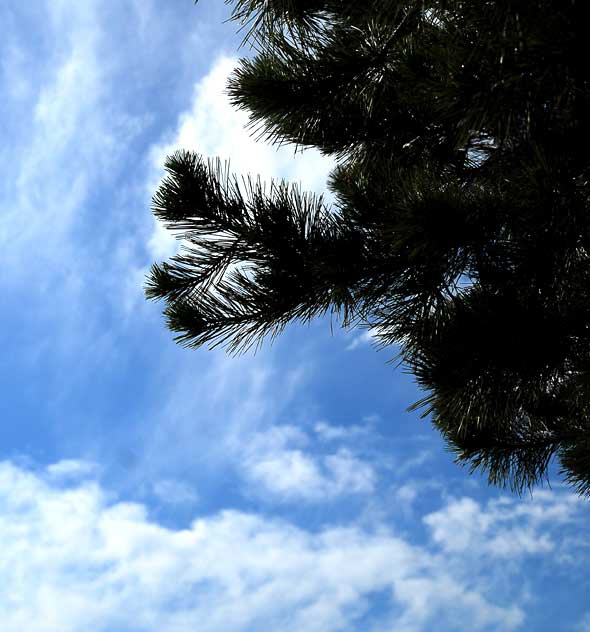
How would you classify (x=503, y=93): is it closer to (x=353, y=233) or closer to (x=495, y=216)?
(x=495, y=216)

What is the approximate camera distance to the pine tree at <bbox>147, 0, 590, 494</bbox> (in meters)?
2.83

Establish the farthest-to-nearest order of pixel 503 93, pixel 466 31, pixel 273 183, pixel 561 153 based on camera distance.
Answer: pixel 273 183
pixel 561 153
pixel 466 31
pixel 503 93

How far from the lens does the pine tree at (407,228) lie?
2.83 m

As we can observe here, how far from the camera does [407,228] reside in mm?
2748

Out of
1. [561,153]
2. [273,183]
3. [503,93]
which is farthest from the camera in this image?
[273,183]

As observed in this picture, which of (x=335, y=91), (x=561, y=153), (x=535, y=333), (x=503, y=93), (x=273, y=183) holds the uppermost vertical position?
(x=335, y=91)

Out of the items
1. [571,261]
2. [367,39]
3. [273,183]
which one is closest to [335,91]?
[367,39]

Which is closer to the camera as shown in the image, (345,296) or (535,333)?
(535,333)

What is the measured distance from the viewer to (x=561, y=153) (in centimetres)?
297

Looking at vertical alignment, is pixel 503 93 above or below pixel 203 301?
below

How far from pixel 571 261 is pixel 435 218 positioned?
0.97m

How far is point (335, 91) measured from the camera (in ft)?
11.2

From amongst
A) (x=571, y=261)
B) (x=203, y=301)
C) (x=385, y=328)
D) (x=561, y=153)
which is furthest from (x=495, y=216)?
(x=203, y=301)

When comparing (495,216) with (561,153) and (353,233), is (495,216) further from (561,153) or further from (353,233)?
(353,233)
